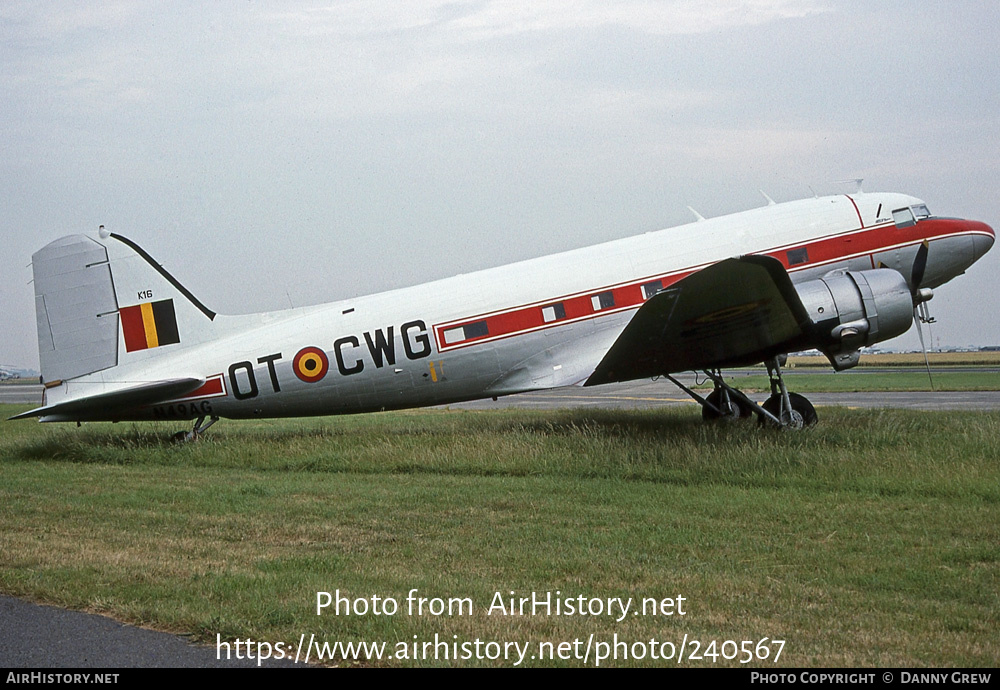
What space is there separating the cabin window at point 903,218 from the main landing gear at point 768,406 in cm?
314

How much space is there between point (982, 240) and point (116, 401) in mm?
14356

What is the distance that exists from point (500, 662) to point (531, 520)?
3578 millimetres

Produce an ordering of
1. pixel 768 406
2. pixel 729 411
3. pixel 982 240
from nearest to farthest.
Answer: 1. pixel 768 406
2. pixel 982 240
3. pixel 729 411

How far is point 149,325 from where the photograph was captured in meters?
13.0

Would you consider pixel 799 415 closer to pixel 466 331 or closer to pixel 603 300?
pixel 603 300

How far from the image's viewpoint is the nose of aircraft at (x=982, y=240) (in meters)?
14.2

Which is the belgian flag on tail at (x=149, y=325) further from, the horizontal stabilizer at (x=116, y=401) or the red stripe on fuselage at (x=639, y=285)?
the red stripe on fuselage at (x=639, y=285)

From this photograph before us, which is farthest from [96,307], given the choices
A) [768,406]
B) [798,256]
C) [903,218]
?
[903,218]

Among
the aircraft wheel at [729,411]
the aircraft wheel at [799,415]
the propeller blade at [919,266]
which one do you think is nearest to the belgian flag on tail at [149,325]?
the aircraft wheel at [729,411]

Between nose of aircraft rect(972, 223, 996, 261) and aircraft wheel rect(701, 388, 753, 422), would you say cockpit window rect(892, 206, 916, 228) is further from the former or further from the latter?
aircraft wheel rect(701, 388, 753, 422)

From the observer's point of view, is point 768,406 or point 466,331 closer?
point 466,331

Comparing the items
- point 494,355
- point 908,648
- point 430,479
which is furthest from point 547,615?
point 494,355

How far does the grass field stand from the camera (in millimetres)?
4809

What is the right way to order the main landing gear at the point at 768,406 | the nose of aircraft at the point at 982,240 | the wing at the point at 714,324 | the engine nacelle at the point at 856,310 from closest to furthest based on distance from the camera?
the wing at the point at 714,324
the engine nacelle at the point at 856,310
the main landing gear at the point at 768,406
the nose of aircraft at the point at 982,240
